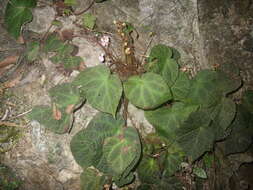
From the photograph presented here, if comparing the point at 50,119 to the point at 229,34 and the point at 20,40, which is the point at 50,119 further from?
the point at 229,34

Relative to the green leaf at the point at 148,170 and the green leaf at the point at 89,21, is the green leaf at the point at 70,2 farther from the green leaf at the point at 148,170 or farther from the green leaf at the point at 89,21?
the green leaf at the point at 148,170

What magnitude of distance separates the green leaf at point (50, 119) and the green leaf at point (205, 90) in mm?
892

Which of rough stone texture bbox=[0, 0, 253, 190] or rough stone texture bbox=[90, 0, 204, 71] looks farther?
rough stone texture bbox=[90, 0, 204, 71]

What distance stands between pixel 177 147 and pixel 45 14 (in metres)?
1.57

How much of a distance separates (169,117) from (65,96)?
0.76 metres

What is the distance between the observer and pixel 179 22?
192cm

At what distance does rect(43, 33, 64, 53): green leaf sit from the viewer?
1.77 meters

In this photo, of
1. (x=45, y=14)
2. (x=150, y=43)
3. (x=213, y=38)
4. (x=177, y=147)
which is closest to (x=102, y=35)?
(x=150, y=43)

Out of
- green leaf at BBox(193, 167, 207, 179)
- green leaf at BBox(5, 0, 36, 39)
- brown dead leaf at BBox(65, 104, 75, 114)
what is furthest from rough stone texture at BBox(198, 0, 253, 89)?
green leaf at BBox(5, 0, 36, 39)

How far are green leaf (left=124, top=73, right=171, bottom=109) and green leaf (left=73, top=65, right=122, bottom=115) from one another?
102mm

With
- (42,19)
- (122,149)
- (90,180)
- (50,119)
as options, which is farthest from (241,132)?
(42,19)

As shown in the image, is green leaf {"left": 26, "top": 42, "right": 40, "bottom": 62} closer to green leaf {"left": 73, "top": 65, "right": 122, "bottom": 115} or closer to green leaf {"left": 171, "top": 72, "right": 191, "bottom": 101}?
Result: green leaf {"left": 73, "top": 65, "right": 122, "bottom": 115}

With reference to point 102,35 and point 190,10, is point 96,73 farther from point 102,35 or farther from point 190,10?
point 190,10

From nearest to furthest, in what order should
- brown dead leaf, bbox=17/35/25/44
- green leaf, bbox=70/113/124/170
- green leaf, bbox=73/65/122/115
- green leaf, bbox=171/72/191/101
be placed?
green leaf, bbox=73/65/122/115
green leaf, bbox=70/113/124/170
green leaf, bbox=171/72/191/101
brown dead leaf, bbox=17/35/25/44
